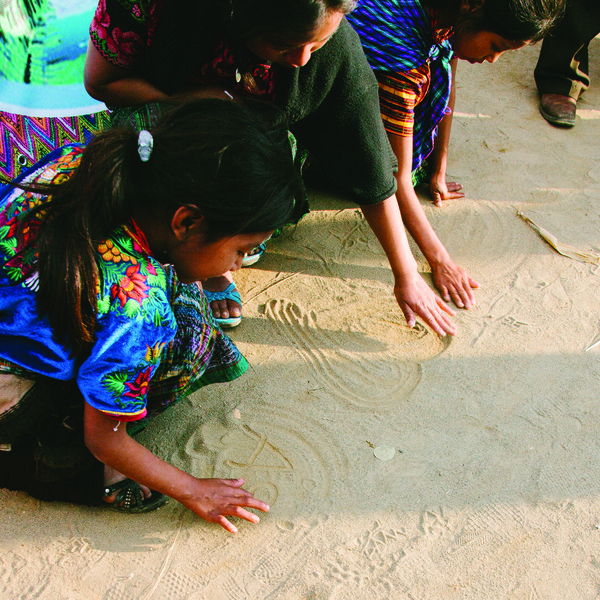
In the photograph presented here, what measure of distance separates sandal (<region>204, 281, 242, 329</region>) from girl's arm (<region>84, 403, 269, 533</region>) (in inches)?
24.8

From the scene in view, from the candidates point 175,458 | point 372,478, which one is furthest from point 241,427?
point 372,478

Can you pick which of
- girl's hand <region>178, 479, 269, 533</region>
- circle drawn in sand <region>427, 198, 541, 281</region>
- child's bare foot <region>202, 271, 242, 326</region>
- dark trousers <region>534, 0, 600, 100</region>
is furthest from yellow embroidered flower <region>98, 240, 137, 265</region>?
dark trousers <region>534, 0, 600, 100</region>

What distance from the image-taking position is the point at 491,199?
2.65 m

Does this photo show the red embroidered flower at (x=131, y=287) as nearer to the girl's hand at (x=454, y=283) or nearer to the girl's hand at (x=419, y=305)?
the girl's hand at (x=419, y=305)

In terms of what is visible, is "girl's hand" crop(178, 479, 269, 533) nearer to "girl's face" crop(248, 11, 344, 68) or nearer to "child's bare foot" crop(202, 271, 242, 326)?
"child's bare foot" crop(202, 271, 242, 326)

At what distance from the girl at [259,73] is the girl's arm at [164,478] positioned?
2.87 ft

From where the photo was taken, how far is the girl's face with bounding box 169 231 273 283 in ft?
4.07

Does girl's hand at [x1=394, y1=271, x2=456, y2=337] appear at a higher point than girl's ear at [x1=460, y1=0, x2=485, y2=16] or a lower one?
lower

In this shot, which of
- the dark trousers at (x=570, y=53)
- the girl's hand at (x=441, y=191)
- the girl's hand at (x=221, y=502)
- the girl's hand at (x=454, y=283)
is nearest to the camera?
the girl's hand at (x=221, y=502)

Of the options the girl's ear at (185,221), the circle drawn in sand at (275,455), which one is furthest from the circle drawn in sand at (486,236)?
the girl's ear at (185,221)

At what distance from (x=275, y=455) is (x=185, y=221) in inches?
31.3

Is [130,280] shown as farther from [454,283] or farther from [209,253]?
[454,283]

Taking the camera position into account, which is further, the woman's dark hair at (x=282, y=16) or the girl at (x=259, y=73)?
the girl at (x=259, y=73)

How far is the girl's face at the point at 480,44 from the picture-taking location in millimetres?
1781
